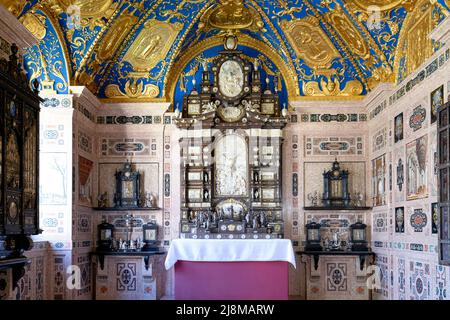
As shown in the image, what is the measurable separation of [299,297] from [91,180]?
5.80 meters

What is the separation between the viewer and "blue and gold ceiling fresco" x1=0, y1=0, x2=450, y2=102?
1197 centimetres

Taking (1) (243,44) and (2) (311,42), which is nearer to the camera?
(2) (311,42)

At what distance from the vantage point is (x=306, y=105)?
1503 cm

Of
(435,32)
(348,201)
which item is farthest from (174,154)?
(435,32)

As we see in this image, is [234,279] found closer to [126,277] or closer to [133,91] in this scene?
[126,277]

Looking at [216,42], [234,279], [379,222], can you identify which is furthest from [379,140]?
[216,42]

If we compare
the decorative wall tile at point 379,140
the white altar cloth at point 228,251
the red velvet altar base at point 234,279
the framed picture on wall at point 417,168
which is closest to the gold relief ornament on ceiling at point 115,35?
the white altar cloth at point 228,251

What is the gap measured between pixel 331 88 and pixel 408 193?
14.0ft

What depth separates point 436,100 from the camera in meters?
10.2

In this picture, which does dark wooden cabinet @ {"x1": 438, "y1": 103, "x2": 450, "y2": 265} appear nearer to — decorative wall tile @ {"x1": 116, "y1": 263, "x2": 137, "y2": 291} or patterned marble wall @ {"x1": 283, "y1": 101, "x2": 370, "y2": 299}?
patterned marble wall @ {"x1": 283, "y1": 101, "x2": 370, "y2": 299}

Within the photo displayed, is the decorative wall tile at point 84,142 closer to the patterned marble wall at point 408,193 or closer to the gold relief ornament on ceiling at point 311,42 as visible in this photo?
the gold relief ornament on ceiling at point 311,42

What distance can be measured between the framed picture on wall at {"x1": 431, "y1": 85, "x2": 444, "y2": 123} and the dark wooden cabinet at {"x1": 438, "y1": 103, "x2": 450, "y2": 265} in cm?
76
